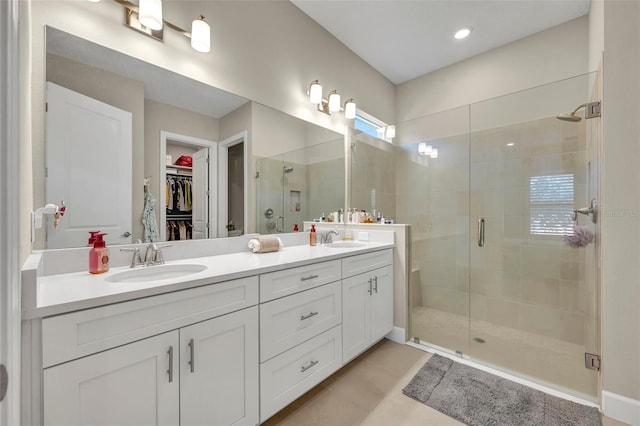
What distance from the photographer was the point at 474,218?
236cm

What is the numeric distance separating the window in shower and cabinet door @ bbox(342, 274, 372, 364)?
4.64 feet

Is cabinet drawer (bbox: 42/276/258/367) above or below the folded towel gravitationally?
below

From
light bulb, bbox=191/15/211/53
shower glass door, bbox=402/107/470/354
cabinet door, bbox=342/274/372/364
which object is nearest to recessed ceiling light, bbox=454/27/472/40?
shower glass door, bbox=402/107/470/354

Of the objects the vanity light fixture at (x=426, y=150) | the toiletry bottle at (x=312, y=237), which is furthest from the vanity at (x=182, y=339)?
the vanity light fixture at (x=426, y=150)

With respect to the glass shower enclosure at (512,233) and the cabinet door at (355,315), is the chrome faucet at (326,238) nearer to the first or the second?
the cabinet door at (355,315)

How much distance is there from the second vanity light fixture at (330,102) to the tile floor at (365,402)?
2163mm

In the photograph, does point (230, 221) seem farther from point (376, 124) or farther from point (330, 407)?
point (376, 124)

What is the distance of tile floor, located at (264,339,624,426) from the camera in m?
1.47

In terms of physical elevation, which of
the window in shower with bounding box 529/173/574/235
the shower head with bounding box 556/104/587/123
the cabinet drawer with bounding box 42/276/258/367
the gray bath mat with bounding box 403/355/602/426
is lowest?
the gray bath mat with bounding box 403/355/602/426

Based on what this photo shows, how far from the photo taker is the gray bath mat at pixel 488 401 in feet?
4.85

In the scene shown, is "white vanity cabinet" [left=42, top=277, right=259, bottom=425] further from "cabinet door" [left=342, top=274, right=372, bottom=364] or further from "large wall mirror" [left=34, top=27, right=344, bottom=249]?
"cabinet door" [left=342, top=274, right=372, bottom=364]

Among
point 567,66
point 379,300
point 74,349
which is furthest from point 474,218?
point 74,349

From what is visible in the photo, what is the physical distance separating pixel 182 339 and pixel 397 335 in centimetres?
187

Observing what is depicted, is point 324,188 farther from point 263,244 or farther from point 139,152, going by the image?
point 139,152
